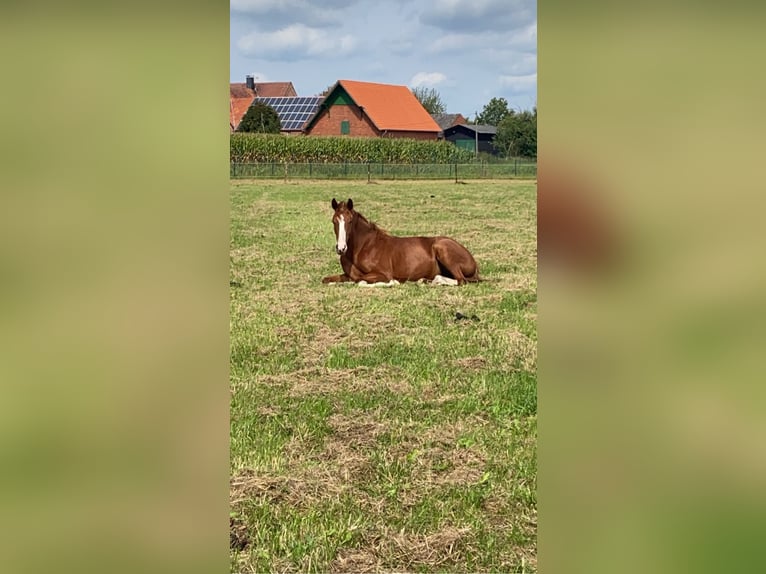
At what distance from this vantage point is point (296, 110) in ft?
185

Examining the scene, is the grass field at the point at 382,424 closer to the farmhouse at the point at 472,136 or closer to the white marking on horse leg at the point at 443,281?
the white marking on horse leg at the point at 443,281

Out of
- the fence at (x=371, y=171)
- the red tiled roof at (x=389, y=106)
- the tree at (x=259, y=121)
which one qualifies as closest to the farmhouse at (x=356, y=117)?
the red tiled roof at (x=389, y=106)

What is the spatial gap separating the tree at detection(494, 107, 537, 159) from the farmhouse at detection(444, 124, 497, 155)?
329 centimetres

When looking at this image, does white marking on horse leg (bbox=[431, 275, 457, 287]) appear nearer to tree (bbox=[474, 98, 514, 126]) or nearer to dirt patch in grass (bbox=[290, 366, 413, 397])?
dirt patch in grass (bbox=[290, 366, 413, 397])

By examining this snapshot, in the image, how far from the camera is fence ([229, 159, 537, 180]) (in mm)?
32375

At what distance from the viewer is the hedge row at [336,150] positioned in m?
38.7

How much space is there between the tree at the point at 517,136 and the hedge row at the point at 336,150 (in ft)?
27.5

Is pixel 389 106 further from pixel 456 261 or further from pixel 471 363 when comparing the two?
pixel 471 363
